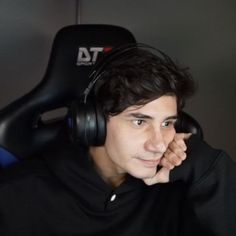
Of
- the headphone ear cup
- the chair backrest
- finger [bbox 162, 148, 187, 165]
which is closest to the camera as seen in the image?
the headphone ear cup

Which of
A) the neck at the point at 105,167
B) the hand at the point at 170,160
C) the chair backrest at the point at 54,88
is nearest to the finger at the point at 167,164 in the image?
the hand at the point at 170,160

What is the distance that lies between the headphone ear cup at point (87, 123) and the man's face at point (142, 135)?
0.14 feet

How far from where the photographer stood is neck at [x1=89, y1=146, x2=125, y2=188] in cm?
117

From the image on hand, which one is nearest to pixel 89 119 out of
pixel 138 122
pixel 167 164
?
pixel 138 122

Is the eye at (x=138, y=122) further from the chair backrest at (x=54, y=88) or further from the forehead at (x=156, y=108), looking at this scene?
the chair backrest at (x=54, y=88)

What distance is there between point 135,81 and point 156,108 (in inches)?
3.7

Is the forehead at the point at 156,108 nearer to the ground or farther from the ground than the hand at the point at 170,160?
farther from the ground

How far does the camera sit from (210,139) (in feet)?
6.75

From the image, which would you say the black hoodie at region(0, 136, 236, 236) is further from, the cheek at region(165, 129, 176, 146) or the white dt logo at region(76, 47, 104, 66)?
the white dt logo at region(76, 47, 104, 66)

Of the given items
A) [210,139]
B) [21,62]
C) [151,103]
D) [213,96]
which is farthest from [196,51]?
[151,103]

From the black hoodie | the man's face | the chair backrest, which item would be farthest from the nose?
the chair backrest

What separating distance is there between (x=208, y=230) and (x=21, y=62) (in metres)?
1.12

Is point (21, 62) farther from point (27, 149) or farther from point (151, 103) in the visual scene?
point (151, 103)

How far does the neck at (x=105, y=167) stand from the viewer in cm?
117
